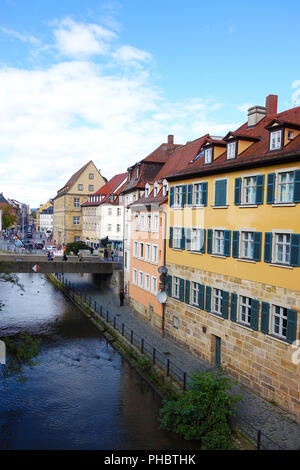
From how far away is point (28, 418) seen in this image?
1598 cm

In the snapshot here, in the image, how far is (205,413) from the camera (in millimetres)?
13867

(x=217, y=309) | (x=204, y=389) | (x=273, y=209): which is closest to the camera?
(x=204, y=389)

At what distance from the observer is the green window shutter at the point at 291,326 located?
14.3 meters

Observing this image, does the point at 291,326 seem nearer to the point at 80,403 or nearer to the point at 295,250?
the point at 295,250

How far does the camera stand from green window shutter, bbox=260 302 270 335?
51.7 feet

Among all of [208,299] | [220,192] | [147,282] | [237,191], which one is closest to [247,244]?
[237,191]

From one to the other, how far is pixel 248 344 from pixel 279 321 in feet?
7.41

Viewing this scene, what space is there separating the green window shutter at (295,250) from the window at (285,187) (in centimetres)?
135

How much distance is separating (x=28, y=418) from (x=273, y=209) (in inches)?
493

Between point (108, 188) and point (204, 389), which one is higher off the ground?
point (108, 188)

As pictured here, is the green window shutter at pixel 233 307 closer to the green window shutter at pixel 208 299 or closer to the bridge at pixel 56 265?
the green window shutter at pixel 208 299

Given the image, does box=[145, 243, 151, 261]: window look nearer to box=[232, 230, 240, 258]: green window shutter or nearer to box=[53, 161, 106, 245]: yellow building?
box=[232, 230, 240, 258]: green window shutter
